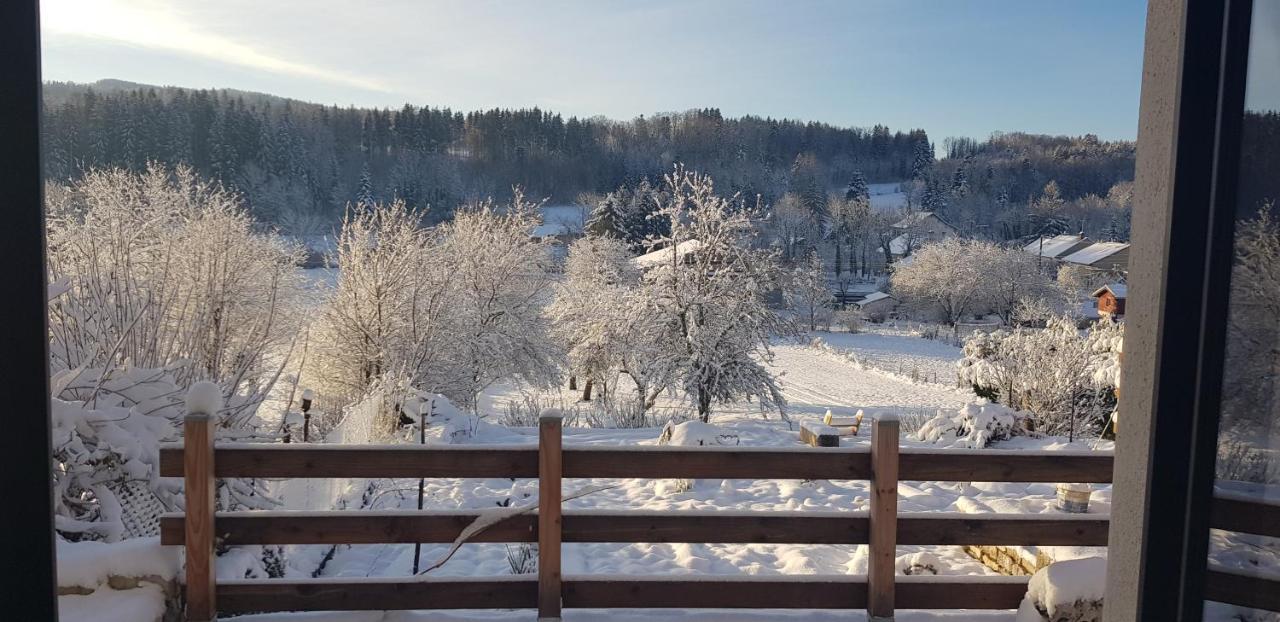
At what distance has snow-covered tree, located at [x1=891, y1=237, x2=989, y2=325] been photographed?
47250 millimetres

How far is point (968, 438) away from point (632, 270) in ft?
76.1

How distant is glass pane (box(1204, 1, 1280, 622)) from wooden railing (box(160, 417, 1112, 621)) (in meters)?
1.85

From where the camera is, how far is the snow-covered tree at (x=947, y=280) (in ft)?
155

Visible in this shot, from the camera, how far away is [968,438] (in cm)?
1108

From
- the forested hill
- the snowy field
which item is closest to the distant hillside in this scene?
the forested hill

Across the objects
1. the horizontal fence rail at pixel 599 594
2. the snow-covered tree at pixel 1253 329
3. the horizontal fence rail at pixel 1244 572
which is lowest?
the horizontal fence rail at pixel 599 594

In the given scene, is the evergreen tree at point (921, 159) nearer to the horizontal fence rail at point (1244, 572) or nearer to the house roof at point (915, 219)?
the house roof at point (915, 219)

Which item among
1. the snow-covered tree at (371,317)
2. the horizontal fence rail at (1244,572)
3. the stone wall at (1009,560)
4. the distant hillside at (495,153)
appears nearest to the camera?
the horizontal fence rail at (1244,572)

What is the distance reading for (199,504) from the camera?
294 centimetres

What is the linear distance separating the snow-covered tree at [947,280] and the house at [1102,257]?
634 centimetres

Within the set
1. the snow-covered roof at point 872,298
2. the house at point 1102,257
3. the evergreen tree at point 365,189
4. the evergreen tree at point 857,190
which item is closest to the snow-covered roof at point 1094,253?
the house at point 1102,257

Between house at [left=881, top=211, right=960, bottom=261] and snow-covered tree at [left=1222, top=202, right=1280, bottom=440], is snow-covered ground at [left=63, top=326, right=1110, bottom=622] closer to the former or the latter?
snow-covered tree at [left=1222, top=202, right=1280, bottom=440]

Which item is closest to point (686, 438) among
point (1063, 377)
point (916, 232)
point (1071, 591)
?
point (1071, 591)

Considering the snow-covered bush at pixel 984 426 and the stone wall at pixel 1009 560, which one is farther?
the snow-covered bush at pixel 984 426
